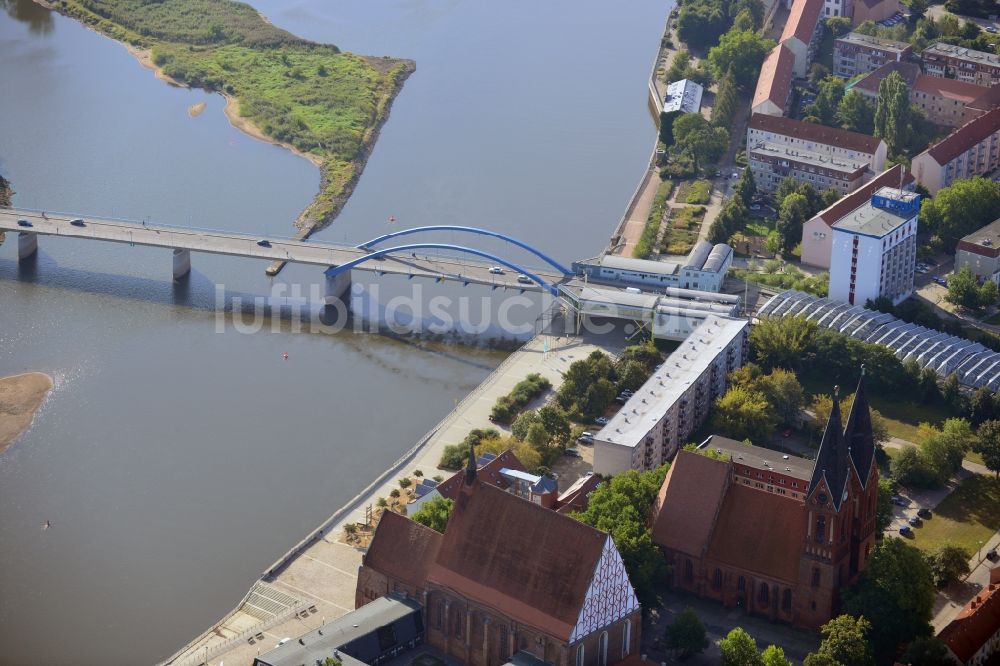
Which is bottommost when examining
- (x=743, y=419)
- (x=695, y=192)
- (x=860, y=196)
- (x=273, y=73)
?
(x=743, y=419)

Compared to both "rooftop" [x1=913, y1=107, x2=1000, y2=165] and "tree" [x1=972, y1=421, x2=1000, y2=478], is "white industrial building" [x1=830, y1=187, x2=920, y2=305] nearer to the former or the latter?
"rooftop" [x1=913, y1=107, x2=1000, y2=165]

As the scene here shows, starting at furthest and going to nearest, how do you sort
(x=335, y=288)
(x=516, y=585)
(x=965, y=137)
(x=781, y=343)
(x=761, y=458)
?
1. (x=965, y=137)
2. (x=335, y=288)
3. (x=781, y=343)
4. (x=761, y=458)
5. (x=516, y=585)

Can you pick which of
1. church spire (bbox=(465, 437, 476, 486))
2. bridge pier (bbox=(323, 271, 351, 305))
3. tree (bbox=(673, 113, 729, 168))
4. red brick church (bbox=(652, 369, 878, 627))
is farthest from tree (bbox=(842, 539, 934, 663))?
tree (bbox=(673, 113, 729, 168))

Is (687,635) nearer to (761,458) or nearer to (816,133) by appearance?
(761,458)

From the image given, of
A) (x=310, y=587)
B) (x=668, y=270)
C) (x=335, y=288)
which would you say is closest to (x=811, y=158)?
(x=668, y=270)

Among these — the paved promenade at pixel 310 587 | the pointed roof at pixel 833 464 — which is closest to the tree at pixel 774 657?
the pointed roof at pixel 833 464

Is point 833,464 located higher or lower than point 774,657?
higher
